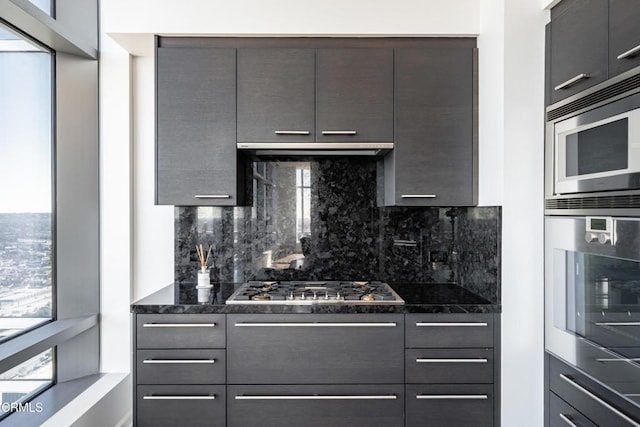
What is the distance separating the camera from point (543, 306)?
2.19m

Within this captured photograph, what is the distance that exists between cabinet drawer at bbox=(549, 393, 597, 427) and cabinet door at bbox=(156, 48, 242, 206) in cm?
197

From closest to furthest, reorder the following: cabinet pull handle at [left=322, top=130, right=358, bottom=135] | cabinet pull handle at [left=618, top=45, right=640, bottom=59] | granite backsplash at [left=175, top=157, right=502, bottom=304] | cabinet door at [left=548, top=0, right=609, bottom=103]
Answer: cabinet pull handle at [left=618, top=45, right=640, bottom=59], cabinet door at [left=548, top=0, right=609, bottom=103], cabinet pull handle at [left=322, top=130, right=358, bottom=135], granite backsplash at [left=175, top=157, right=502, bottom=304]

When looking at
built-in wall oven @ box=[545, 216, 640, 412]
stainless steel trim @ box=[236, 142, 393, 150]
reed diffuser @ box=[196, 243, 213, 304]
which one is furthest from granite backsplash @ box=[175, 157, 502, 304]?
built-in wall oven @ box=[545, 216, 640, 412]

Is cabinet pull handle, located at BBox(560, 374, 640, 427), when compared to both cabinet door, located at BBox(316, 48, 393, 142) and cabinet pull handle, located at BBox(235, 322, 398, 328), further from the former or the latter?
cabinet door, located at BBox(316, 48, 393, 142)

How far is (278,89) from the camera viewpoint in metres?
2.48

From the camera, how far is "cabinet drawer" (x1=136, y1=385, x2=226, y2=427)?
222 centimetres

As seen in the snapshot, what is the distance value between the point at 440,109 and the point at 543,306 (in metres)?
1.15

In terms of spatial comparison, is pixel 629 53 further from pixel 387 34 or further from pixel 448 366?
pixel 448 366

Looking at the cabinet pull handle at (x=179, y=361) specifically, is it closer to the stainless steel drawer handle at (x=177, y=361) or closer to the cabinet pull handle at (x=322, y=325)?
the stainless steel drawer handle at (x=177, y=361)

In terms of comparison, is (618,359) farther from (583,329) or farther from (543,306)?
(543,306)

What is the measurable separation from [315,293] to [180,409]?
2.94 feet

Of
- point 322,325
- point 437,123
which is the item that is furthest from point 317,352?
point 437,123

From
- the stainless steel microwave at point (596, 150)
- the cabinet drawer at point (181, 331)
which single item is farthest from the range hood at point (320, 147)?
the cabinet drawer at point (181, 331)

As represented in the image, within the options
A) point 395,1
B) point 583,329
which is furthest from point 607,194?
point 395,1
